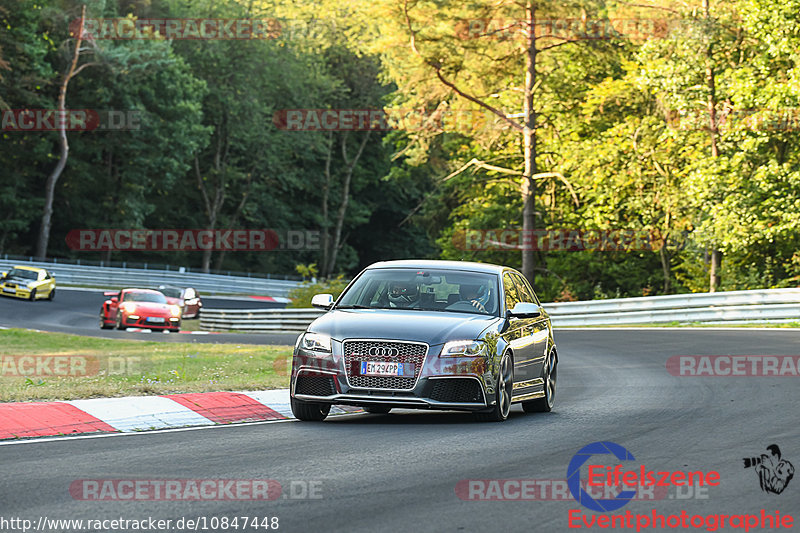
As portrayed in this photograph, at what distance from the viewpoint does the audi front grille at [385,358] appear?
1102cm

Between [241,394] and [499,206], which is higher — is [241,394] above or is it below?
below

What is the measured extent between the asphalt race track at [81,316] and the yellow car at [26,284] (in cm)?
30

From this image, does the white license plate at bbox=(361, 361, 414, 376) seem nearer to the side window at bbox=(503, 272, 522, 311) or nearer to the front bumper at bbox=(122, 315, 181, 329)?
the side window at bbox=(503, 272, 522, 311)

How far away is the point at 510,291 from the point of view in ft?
42.6

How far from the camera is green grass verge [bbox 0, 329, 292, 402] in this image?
13.4 meters

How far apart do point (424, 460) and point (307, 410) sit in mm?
3015

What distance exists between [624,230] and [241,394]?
105 feet

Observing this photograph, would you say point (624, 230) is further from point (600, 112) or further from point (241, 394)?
point (241, 394)

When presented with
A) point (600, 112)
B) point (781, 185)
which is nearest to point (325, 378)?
point (781, 185)

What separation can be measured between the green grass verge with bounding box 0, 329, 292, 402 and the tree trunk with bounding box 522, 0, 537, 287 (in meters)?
17.9

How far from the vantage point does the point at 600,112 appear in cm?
4688

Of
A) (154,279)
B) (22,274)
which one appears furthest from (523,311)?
(154,279)

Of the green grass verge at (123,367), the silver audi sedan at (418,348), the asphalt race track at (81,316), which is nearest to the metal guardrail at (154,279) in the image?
the asphalt race track at (81,316)

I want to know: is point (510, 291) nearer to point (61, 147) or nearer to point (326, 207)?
point (61, 147)
